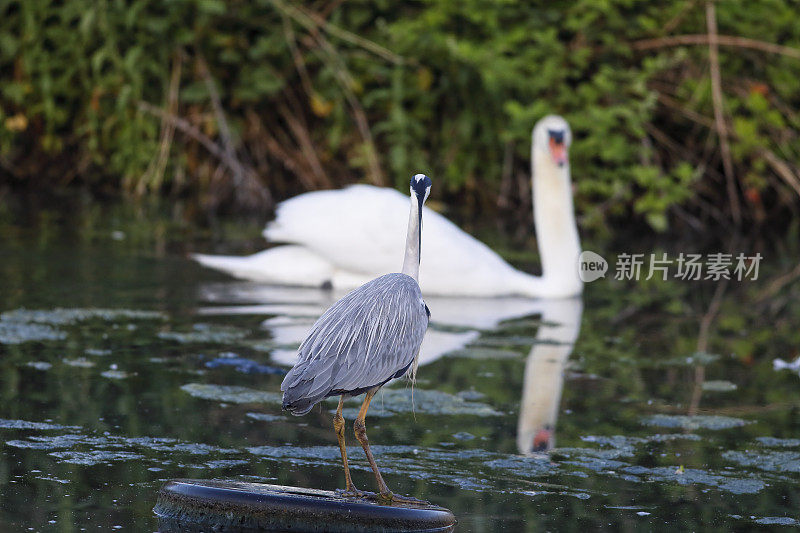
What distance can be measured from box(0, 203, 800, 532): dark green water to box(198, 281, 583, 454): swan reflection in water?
0.02 m

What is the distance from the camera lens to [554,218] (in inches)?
376

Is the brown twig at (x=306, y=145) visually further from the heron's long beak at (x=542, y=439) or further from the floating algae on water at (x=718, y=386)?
the heron's long beak at (x=542, y=439)

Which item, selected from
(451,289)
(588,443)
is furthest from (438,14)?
(588,443)

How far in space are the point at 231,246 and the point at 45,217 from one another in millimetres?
2139

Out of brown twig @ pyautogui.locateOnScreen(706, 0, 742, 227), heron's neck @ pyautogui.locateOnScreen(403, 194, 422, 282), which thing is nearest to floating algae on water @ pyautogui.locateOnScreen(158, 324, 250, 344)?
heron's neck @ pyautogui.locateOnScreen(403, 194, 422, 282)

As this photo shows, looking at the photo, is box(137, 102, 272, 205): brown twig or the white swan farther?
box(137, 102, 272, 205): brown twig

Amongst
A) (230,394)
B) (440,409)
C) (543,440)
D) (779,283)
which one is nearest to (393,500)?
(543,440)

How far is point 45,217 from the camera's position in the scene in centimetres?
1166

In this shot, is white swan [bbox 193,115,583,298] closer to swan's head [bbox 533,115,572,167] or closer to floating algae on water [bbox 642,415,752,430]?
swan's head [bbox 533,115,572,167]

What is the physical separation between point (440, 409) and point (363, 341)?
166 cm

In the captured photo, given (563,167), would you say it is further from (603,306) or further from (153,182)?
(153,182)

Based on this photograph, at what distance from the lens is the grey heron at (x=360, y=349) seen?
383 centimetres

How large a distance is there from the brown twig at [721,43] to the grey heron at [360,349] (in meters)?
9.12

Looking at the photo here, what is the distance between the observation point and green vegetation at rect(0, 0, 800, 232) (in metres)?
12.7
